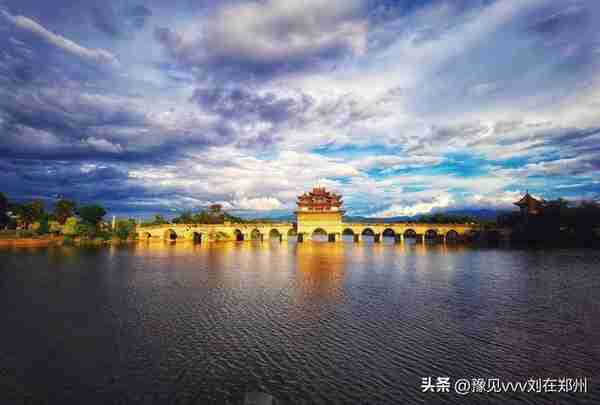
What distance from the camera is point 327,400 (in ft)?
32.7

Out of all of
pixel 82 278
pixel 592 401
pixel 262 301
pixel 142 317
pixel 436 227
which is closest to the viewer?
pixel 592 401

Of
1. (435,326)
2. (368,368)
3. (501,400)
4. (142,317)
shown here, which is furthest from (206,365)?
(435,326)

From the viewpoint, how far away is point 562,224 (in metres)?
73.3

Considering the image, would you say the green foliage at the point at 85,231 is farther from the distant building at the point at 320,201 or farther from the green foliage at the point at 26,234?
the distant building at the point at 320,201

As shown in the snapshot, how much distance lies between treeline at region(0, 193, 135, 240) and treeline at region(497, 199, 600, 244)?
87.5 meters

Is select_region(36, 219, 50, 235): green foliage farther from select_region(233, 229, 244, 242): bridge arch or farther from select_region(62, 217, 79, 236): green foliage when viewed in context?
select_region(233, 229, 244, 242): bridge arch

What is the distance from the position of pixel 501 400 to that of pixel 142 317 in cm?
1542

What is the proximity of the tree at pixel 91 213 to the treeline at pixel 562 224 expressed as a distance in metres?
95.1

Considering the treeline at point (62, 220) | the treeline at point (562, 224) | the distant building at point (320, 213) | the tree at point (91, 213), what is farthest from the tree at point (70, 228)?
the treeline at point (562, 224)

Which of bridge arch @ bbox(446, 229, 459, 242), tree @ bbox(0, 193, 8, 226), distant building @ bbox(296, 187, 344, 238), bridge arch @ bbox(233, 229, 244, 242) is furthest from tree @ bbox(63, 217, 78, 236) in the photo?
bridge arch @ bbox(446, 229, 459, 242)

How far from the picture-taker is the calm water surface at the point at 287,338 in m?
10.6

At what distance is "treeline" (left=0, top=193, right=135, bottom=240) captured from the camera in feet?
254

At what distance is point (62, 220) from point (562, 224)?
10808cm

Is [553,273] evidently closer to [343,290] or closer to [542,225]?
[343,290]
